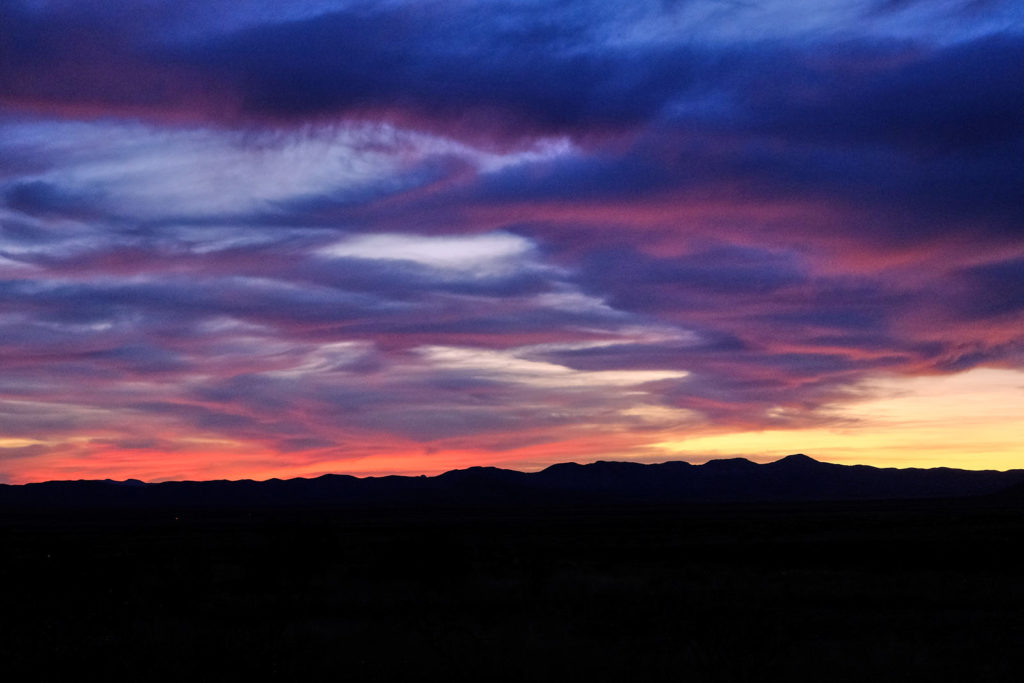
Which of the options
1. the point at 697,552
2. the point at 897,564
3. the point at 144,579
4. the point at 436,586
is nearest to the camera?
the point at 436,586

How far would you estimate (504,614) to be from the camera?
2644 cm

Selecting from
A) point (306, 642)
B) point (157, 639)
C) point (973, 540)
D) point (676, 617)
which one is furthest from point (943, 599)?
point (973, 540)

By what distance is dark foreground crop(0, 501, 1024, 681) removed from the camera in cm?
1770

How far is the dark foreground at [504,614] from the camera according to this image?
58.1 ft

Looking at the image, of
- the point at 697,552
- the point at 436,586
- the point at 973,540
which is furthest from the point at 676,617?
the point at 973,540

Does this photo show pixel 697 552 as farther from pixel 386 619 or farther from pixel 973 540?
pixel 386 619

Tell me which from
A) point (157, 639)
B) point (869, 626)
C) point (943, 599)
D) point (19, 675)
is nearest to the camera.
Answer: point (19, 675)

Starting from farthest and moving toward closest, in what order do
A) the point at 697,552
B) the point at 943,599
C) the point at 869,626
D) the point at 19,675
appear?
the point at 697,552 < the point at 943,599 < the point at 869,626 < the point at 19,675

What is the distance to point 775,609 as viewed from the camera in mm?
27047

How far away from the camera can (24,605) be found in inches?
1065

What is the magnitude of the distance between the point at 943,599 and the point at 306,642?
19627mm

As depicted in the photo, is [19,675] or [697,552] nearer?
[19,675]

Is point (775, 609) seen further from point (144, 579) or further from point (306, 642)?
point (144, 579)

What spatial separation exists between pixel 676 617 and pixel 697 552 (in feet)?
101
